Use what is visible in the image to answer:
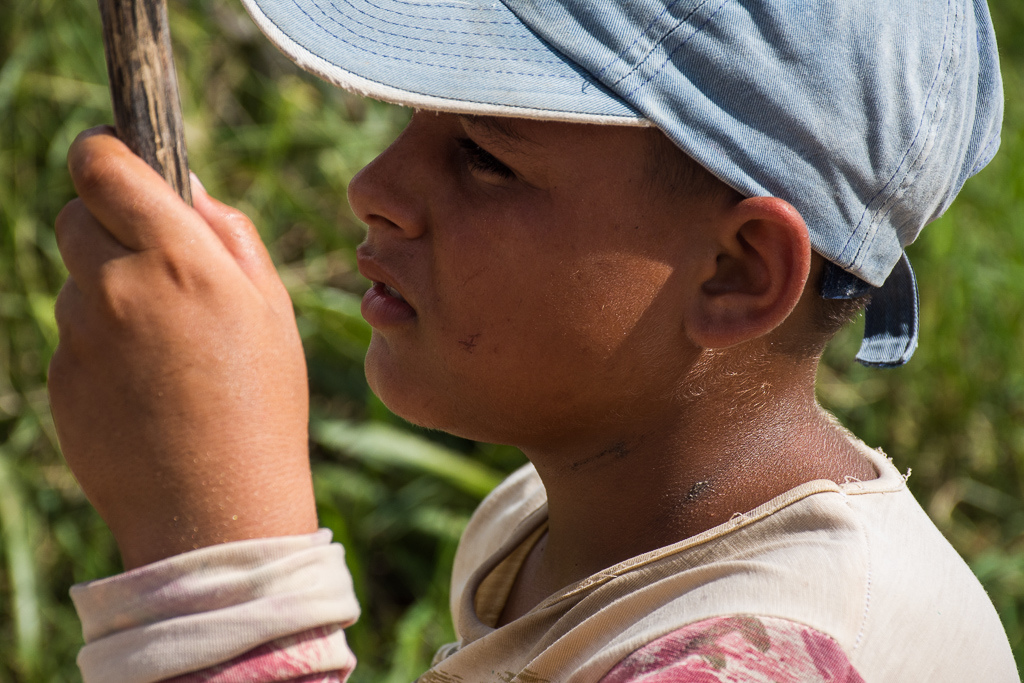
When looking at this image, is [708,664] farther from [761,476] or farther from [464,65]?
[464,65]

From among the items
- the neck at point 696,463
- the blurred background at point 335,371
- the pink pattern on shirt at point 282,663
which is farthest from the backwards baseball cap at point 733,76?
the blurred background at point 335,371

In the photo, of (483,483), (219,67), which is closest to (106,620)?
(483,483)

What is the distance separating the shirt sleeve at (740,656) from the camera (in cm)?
99

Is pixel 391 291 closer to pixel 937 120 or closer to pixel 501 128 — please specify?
pixel 501 128

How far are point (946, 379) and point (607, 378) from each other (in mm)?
2318

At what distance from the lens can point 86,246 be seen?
1.13 meters

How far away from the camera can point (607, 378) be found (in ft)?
4.15

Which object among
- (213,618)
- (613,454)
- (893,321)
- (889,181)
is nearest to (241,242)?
(213,618)

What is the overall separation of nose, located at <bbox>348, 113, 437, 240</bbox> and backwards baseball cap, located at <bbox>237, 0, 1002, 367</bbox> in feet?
0.42

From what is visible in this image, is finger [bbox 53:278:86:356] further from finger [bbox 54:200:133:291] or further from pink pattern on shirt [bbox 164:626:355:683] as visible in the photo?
pink pattern on shirt [bbox 164:626:355:683]

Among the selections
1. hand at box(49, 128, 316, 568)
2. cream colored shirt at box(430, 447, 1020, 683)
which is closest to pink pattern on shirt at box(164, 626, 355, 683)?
hand at box(49, 128, 316, 568)

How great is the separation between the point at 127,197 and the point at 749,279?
2.37 ft

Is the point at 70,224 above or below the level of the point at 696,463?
above

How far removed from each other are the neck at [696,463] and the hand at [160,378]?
1.34 ft
